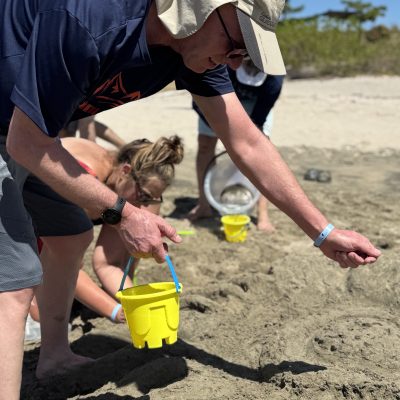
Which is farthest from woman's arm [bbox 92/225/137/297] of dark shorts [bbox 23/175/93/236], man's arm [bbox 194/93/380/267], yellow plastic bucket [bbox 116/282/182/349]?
man's arm [bbox 194/93/380/267]

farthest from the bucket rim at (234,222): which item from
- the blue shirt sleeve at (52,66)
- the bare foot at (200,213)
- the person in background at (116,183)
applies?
the blue shirt sleeve at (52,66)

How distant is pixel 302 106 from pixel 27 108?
11.2 meters

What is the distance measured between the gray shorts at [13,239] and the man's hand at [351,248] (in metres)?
1.08

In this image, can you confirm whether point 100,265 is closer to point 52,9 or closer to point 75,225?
point 75,225

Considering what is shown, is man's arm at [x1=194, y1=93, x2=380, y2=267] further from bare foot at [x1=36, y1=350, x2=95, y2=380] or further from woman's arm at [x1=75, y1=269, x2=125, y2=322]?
bare foot at [x1=36, y1=350, x2=95, y2=380]

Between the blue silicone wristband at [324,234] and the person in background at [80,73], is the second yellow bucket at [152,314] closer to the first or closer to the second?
the person in background at [80,73]

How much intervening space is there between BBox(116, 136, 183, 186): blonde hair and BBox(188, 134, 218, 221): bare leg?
2.13 metres

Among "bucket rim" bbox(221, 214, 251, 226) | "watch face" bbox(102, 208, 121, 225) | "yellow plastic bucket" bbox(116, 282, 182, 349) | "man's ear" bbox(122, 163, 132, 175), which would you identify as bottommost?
"bucket rim" bbox(221, 214, 251, 226)

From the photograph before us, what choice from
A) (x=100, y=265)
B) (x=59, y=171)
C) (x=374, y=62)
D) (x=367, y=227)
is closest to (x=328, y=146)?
(x=367, y=227)

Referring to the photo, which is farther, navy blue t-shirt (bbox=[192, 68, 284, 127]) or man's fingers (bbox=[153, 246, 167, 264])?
navy blue t-shirt (bbox=[192, 68, 284, 127])

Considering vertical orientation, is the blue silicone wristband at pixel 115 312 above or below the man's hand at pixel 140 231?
below

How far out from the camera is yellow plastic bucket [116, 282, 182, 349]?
7.47ft

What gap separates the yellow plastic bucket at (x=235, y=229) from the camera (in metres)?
4.76

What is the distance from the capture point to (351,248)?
2377 millimetres
